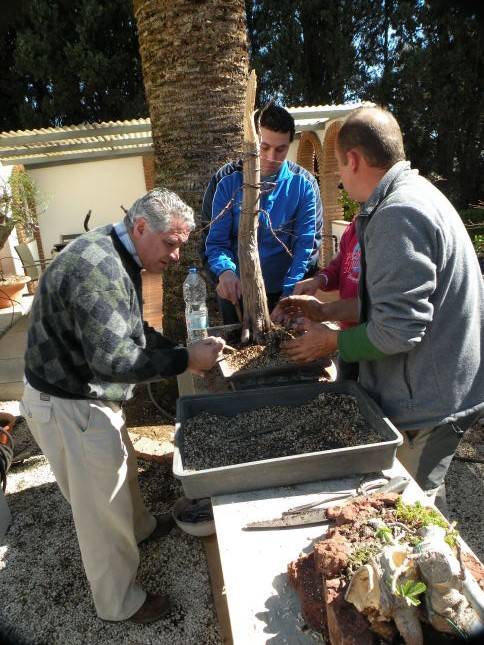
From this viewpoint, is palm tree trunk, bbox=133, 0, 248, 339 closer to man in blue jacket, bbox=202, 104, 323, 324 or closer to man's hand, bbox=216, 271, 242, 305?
man in blue jacket, bbox=202, 104, 323, 324

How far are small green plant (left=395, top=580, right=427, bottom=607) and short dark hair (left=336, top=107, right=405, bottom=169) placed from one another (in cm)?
136

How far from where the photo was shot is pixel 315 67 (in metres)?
16.9

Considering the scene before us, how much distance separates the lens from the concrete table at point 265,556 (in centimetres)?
124

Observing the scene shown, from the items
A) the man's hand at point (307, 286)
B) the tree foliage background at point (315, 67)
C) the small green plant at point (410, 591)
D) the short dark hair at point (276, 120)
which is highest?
the tree foliage background at point (315, 67)

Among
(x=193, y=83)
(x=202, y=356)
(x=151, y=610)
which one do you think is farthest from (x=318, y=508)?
(x=193, y=83)

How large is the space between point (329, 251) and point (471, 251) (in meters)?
9.22

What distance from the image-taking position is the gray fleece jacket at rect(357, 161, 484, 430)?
1570 mm

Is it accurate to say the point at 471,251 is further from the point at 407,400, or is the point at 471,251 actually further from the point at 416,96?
the point at 416,96

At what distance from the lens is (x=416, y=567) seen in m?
1.09

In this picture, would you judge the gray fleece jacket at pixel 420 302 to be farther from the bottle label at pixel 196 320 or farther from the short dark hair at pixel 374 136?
the bottle label at pixel 196 320

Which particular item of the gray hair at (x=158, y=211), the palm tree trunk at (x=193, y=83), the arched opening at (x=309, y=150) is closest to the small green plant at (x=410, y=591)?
the gray hair at (x=158, y=211)

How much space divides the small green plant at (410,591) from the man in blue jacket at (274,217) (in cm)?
203

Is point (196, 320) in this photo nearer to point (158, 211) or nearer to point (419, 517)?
point (158, 211)

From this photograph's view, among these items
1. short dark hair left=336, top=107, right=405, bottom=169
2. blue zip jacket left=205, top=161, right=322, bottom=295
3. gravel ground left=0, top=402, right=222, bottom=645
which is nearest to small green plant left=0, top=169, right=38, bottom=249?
blue zip jacket left=205, top=161, right=322, bottom=295
